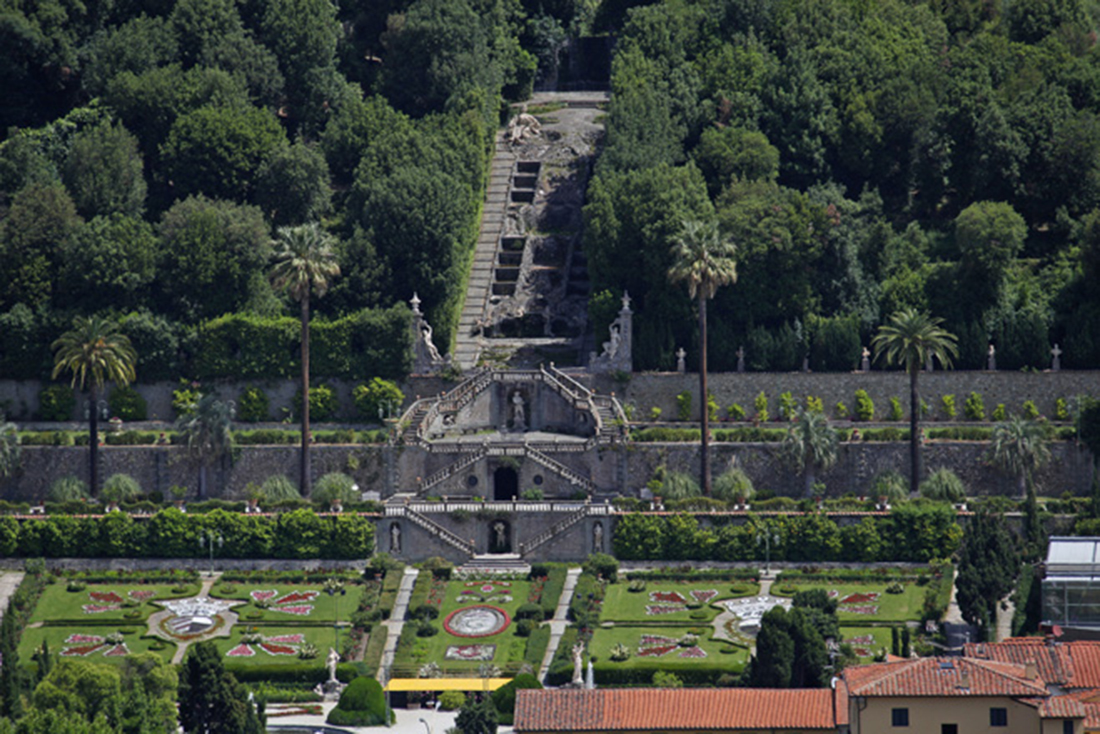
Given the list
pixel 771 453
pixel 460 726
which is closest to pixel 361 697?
pixel 460 726

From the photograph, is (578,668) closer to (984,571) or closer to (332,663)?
(332,663)

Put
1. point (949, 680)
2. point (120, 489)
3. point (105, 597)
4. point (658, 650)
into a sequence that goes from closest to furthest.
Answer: point (949, 680) → point (658, 650) → point (105, 597) → point (120, 489)

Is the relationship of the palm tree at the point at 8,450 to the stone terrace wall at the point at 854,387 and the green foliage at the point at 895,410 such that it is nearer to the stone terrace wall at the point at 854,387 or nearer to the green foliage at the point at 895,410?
the stone terrace wall at the point at 854,387

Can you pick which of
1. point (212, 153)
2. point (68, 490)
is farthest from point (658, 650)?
point (212, 153)

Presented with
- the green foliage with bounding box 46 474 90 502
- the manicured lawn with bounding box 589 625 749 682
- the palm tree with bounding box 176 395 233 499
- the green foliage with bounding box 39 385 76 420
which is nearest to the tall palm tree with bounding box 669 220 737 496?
the manicured lawn with bounding box 589 625 749 682

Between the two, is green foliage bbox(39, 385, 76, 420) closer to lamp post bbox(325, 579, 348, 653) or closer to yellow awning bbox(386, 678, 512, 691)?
lamp post bbox(325, 579, 348, 653)

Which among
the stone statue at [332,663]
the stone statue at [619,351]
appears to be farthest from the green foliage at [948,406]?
the stone statue at [332,663]
